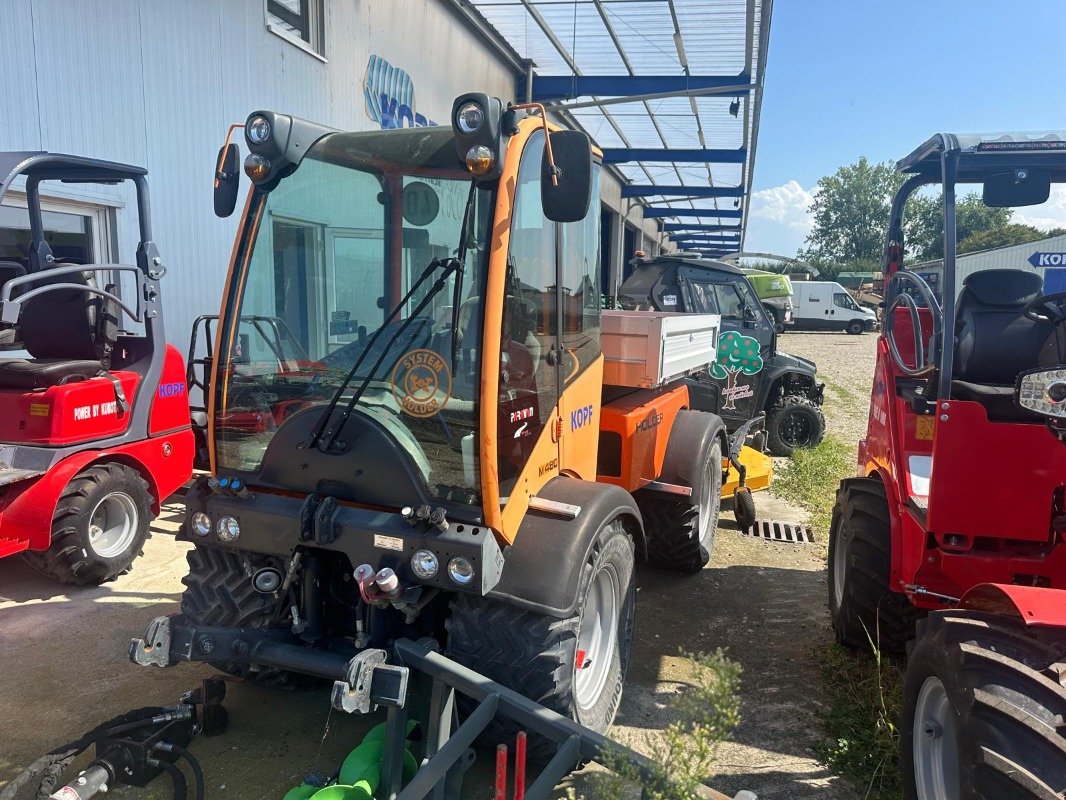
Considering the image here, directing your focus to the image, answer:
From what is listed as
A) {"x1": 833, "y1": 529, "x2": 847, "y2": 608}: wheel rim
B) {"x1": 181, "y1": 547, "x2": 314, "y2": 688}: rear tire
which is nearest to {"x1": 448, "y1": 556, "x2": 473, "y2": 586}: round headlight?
{"x1": 181, "y1": 547, "x2": 314, "y2": 688}: rear tire

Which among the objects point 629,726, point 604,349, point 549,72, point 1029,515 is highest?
point 549,72

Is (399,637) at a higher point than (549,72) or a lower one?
lower

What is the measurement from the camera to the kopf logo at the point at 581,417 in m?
3.45

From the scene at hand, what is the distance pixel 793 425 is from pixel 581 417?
664cm

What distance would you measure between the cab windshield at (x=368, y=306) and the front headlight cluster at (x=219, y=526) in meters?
0.23

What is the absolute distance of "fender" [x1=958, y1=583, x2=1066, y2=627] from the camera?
2.18 m

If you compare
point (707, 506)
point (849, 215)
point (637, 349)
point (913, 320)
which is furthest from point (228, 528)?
point (849, 215)

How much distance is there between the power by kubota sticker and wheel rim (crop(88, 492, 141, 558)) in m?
3.22

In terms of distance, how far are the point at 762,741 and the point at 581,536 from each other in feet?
4.44

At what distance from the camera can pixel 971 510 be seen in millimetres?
2965

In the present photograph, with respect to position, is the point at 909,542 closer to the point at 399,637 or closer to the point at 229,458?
the point at 399,637

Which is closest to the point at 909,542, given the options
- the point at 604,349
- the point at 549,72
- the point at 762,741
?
the point at 762,741

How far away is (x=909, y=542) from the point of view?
324 centimetres

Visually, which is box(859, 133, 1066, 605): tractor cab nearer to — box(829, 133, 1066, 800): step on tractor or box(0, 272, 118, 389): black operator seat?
box(829, 133, 1066, 800): step on tractor
